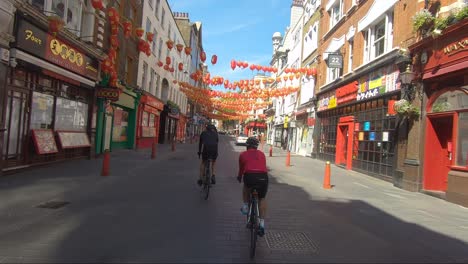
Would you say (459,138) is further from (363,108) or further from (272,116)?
(272,116)

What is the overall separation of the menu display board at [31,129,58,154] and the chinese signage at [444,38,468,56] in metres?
12.4

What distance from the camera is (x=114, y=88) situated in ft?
55.1

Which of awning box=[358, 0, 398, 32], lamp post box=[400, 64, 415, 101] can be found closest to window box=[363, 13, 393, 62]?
awning box=[358, 0, 398, 32]

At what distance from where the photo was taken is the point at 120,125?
2273 centimetres

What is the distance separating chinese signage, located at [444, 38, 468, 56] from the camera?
1039cm

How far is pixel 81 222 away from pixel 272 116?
175 ft

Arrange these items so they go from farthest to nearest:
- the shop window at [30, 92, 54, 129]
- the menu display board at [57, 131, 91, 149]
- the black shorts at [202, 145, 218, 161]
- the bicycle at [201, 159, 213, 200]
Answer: the menu display board at [57, 131, 91, 149]
the shop window at [30, 92, 54, 129]
the black shorts at [202, 145, 218, 161]
the bicycle at [201, 159, 213, 200]

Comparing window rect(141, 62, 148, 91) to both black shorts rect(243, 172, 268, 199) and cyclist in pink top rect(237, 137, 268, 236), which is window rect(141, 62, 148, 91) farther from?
black shorts rect(243, 172, 268, 199)

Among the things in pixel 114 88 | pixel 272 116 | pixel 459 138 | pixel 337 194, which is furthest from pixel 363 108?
pixel 272 116

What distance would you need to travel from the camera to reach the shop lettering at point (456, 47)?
10398mm

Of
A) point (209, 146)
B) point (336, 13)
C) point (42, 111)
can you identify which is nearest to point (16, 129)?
point (42, 111)

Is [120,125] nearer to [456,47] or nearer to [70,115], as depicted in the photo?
[70,115]

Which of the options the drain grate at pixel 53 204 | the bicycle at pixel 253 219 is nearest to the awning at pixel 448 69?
the bicycle at pixel 253 219

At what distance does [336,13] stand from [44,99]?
62.8ft
